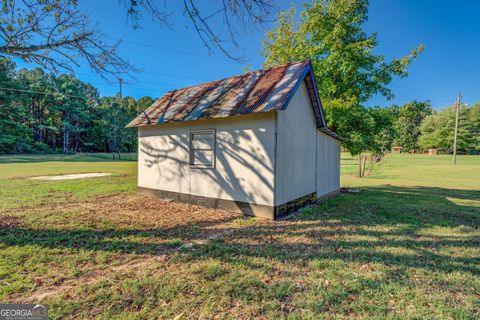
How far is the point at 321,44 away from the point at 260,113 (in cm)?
718

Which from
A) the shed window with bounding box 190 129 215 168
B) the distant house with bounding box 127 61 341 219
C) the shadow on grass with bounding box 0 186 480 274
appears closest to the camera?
the shadow on grass with bounding box 0 186 480 274

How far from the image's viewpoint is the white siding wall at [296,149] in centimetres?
639

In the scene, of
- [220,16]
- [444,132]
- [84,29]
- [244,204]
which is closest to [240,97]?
[244,204]

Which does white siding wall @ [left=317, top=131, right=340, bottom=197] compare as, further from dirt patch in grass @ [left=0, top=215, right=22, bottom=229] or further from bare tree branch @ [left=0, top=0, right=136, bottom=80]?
dirt patch in grass @ [left=0, top=215, right=22, bottom=229]

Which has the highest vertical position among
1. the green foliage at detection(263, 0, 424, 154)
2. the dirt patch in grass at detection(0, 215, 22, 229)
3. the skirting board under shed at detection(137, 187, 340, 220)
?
the green foliage at detection(263, 0, 424, 154)

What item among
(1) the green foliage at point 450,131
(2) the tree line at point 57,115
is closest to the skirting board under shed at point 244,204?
(2) the tree line at point 57,115

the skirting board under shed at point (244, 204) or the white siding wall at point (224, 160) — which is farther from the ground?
the white siding wall at point (224, 160)

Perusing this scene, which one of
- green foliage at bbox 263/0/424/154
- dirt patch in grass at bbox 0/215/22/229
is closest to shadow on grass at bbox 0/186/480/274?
dirt patch in grass at bbox 0/215/22/229

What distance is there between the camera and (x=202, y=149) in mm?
7773

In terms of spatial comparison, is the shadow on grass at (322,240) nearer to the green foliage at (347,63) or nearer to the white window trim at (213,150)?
the white window trim at (213,150)

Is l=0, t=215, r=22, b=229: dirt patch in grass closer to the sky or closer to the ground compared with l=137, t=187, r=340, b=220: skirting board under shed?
closer to the ground

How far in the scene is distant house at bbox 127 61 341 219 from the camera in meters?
6.32

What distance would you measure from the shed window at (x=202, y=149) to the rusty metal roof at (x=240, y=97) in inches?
25.3

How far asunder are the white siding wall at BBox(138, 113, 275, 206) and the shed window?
18 centimetres
